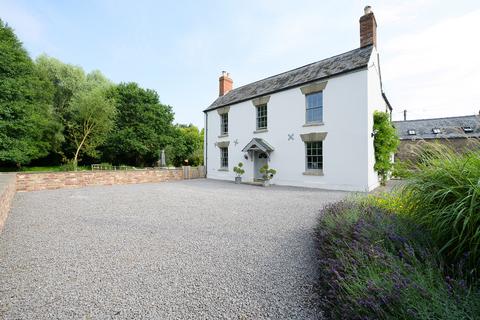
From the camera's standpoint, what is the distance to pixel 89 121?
861 inches

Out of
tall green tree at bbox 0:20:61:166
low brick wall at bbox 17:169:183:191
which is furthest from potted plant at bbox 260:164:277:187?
tall green tree at bbox 0:20:61:166

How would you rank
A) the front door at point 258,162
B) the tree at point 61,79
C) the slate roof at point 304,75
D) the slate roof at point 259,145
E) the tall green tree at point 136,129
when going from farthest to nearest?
the tree at point 61,79 < the tall green tree at point 136,129 < the front door at point 258,162 < the slate roof at point 259,145 < the slate roof at point 304,75

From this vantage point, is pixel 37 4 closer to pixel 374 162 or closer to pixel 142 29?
pixel 142 29

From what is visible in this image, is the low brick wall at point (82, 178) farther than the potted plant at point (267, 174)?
No

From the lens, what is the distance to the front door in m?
14.1

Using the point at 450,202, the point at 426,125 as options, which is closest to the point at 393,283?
the point at 450,202

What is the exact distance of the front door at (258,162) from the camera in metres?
14.1

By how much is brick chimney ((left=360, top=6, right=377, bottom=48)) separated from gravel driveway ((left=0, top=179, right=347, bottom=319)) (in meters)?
10.7

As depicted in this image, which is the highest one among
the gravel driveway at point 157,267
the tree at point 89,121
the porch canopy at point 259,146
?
the tree at point 89,121

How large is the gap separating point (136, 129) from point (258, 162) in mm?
17499

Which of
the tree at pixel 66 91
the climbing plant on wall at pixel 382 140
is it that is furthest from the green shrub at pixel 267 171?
the tree at pixel 66 91

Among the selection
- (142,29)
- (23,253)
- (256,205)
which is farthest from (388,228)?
(142,29)

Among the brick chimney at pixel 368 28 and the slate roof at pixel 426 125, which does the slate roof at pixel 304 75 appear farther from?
the slate roof at pixel 426 125

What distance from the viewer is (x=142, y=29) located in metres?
10.3
